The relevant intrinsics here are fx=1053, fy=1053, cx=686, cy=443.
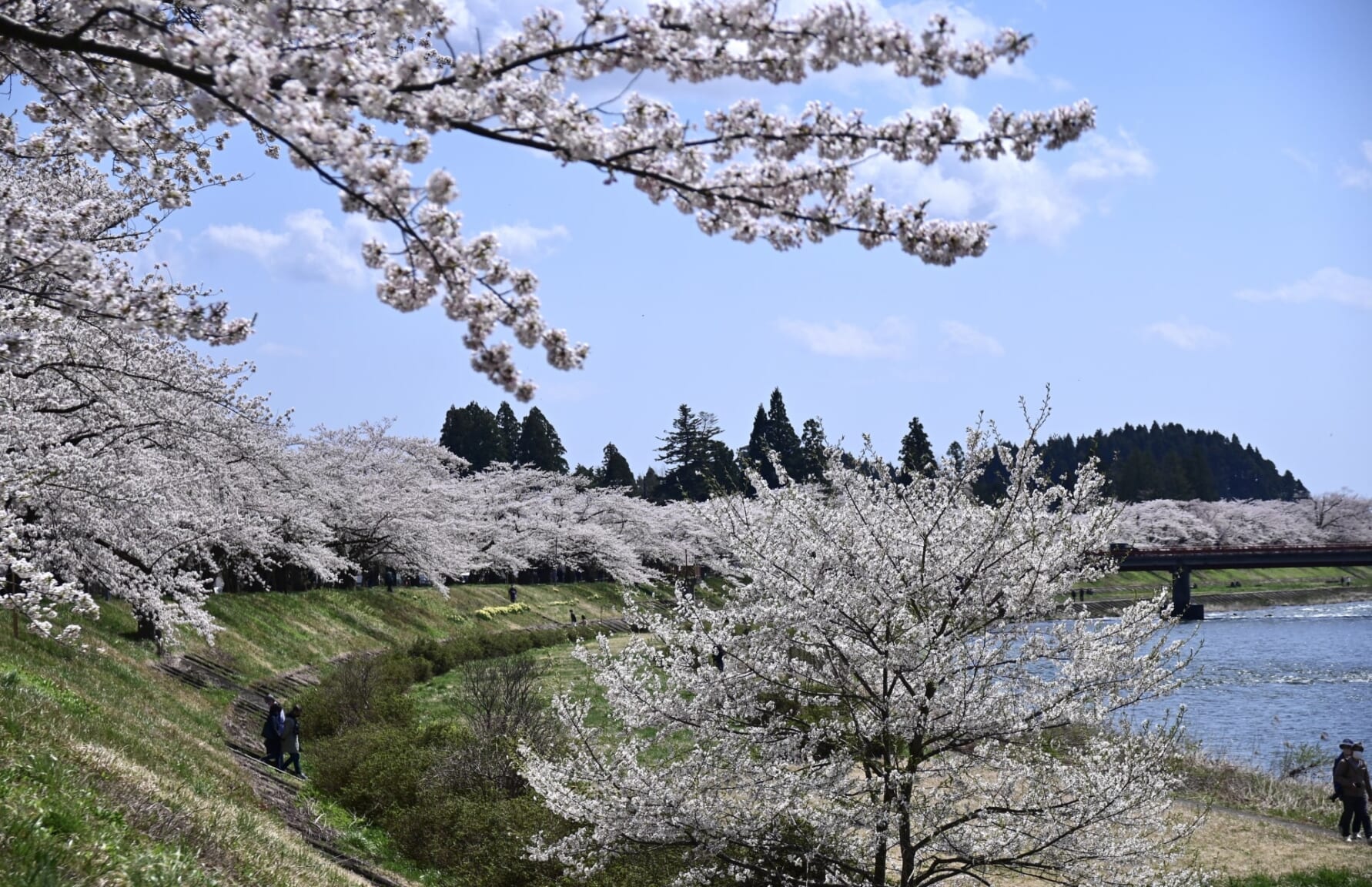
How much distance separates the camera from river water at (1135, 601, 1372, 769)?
83.3ft

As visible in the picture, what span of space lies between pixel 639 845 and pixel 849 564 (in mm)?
3221

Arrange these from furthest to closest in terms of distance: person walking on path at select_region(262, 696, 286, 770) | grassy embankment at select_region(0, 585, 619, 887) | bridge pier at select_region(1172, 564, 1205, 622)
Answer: bridge pier at select_region(1172, 564, 1205, 622) → person walking on path at select_region(262, 696, 286, 770) → grassy embankment at select_region(0, 585, 619, 887)

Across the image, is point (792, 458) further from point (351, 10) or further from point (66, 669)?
point (351, 10)

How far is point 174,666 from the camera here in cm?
2236

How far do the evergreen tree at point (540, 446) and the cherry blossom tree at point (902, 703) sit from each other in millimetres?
77263

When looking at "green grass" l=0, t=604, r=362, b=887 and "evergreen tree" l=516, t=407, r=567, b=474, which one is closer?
"green grass" l=0, t=604, r=362, b=887

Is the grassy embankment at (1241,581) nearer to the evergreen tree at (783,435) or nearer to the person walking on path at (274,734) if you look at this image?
the evergreen tree at (783,435)

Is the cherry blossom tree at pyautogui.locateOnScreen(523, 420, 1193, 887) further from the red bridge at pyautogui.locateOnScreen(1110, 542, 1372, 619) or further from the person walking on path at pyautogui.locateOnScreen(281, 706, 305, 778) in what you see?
the red bridge at pyautogui.locateOnScreen(1110, 542, 1372, 619)

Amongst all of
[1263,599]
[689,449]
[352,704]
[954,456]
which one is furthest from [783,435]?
[954,456]

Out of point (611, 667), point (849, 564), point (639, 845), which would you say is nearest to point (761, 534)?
point (849, 564)

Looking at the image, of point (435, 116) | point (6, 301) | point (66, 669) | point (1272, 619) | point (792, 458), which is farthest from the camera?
point (792, 458)

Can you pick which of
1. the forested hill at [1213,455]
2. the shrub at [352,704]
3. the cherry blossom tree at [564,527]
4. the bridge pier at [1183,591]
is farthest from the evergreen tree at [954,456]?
the forested hill at [1213,455]

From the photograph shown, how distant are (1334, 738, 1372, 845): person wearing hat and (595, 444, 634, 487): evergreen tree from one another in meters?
76.7

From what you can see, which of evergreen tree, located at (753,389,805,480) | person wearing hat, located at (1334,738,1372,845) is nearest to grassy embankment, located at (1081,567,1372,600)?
evergreen tree, located at (753,389,805,480)
